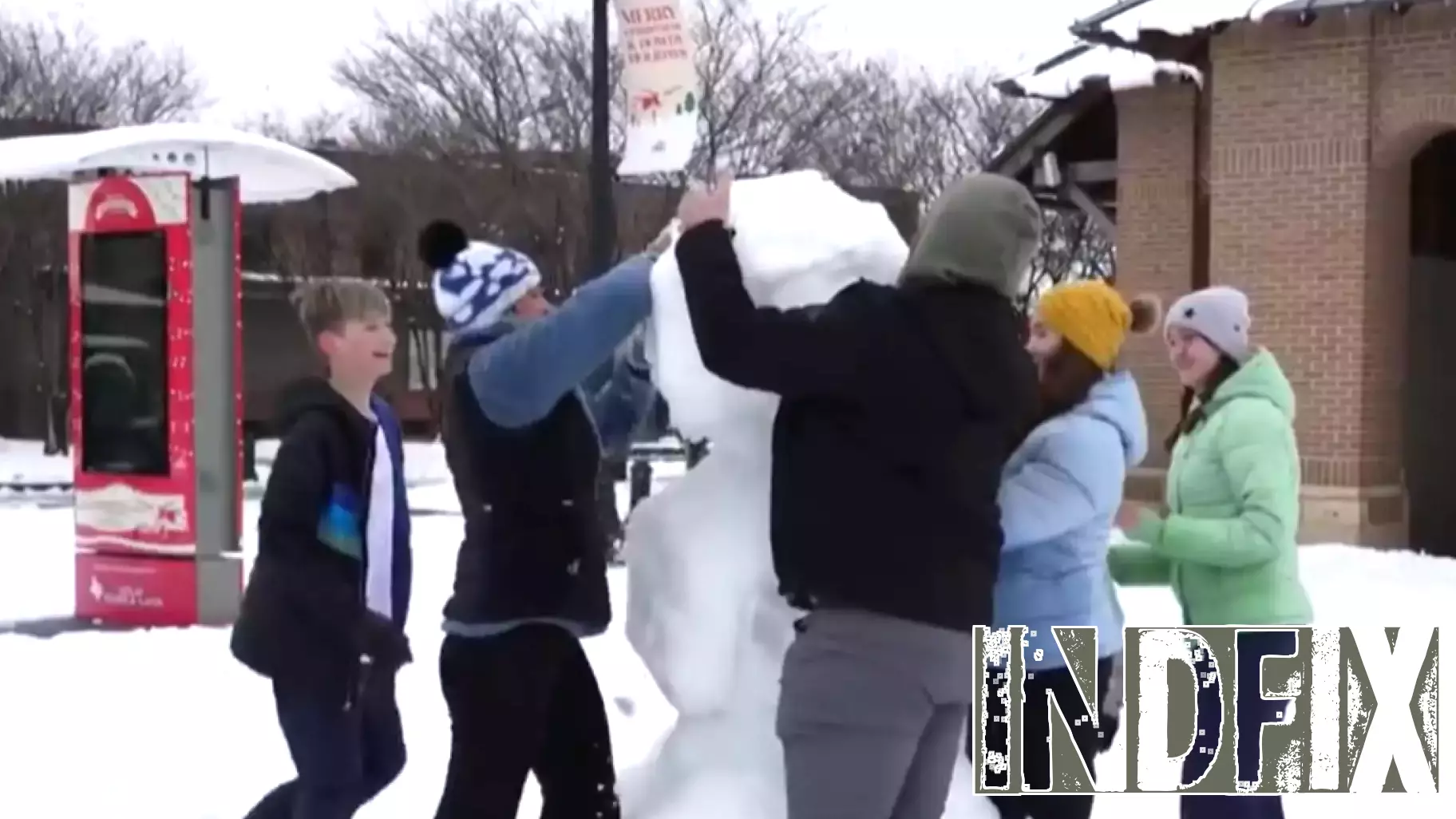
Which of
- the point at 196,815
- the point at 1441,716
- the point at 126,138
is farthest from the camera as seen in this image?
the point at 126,138

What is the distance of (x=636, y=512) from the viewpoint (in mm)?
3848

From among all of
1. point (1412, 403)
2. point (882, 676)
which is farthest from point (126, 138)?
point (1412, 403)

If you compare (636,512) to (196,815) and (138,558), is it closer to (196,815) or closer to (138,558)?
(196,815)

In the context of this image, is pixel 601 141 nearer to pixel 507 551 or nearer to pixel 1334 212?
pixel 1334 212

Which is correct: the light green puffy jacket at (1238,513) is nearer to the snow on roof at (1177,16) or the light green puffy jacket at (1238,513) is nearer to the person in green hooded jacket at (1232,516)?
the person in green hooded jacket at (1232,516)

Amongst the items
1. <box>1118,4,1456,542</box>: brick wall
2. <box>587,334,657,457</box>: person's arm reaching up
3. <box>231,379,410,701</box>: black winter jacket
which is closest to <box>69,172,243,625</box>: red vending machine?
<box>231,379,410,701</box>: black winter jacket

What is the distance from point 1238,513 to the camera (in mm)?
4125

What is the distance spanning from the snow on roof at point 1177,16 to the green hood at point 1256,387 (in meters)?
8.37

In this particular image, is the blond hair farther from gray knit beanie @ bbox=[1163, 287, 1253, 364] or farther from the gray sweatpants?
gray knit beanie @ bbox=[1163, 287, 1253, 364]

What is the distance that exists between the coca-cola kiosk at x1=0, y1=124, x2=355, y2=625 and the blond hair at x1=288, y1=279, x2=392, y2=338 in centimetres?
502

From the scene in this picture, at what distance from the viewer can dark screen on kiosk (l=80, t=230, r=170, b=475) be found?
902 centimetres

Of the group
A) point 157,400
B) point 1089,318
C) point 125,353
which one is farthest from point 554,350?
point 125,353

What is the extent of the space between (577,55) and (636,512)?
74.2ft

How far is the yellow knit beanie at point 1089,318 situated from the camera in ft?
12.9
